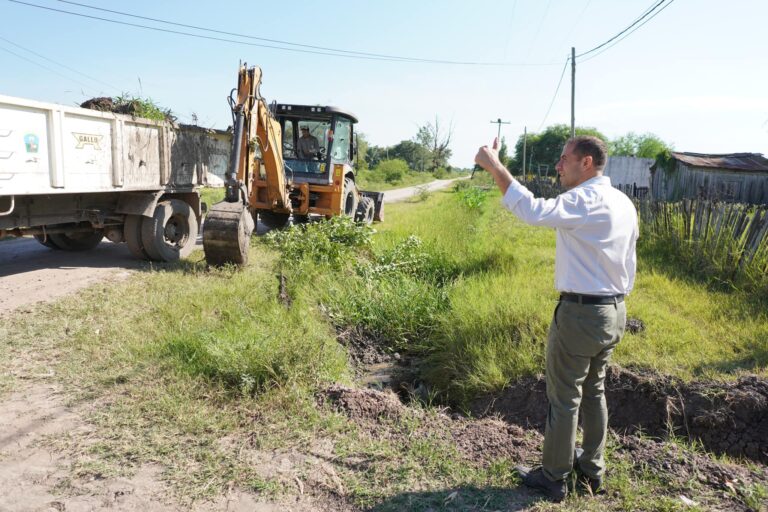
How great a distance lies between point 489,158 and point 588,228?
624mm

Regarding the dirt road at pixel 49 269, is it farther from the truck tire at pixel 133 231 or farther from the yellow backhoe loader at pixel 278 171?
the yellow backhoe loader at pixel 278 171

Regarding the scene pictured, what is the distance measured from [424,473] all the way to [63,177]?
5.09 meters

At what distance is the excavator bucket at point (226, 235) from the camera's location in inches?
282

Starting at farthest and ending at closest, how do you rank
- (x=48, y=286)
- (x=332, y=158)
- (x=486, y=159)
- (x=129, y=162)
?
(x=332, y=158), (x=129, y=162), (x=48, y=286), (x=486, y=159)

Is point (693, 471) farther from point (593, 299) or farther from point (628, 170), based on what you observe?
point (628, 170)

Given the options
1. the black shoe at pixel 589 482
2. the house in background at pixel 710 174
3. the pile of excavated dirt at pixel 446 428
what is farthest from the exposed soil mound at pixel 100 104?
the house in background at pixel 710 174

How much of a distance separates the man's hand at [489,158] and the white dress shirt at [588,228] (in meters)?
0.16

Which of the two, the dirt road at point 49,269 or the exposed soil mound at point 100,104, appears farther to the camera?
the exposed soil mound at point 100,104

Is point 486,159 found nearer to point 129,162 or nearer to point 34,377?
point 34,377

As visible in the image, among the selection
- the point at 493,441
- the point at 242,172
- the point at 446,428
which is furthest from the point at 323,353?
the point at 242,172

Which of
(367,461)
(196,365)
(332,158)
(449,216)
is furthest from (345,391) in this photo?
(449,216)

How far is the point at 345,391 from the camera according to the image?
152 inches

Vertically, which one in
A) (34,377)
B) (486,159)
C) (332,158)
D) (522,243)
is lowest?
(34,377)

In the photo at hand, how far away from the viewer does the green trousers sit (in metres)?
2.74
